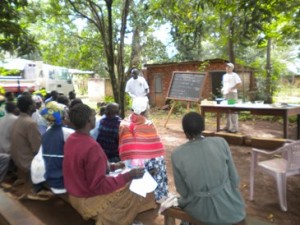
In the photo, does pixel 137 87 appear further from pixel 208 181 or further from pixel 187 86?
pixel 208 181

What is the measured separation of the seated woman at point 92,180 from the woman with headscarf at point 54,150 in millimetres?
544

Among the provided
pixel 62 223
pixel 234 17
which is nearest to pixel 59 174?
pixel 62 223

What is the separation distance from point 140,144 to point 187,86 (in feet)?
22.9

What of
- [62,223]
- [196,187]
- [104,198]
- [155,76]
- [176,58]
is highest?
[176,58]

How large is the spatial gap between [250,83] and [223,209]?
1511 centimetres

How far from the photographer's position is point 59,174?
3611 mm

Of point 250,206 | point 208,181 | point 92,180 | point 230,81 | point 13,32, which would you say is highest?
point 13,32

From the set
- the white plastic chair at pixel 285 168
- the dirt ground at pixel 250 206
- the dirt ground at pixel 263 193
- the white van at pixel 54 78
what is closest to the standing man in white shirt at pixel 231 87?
the dirt ground at pixel 263 193

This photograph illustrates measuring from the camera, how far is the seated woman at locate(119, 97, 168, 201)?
398 centimetres

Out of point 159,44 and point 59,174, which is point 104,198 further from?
point 159,44

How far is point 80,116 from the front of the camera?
2.98m

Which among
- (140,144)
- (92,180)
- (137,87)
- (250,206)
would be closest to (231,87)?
(137,87)

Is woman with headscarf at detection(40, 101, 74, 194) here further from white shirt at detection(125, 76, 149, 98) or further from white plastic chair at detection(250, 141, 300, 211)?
white shirt at detection(125, 76, 149, 98)

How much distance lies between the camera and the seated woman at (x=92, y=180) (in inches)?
112
